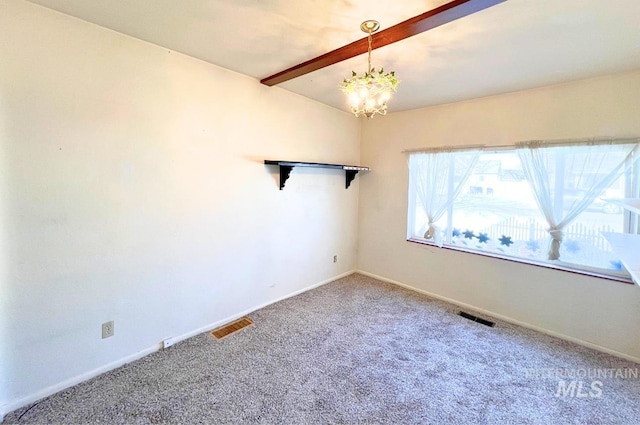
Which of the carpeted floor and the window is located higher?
the window

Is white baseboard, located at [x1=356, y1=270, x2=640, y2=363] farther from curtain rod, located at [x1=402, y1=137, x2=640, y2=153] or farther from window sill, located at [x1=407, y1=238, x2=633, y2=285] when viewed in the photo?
curtain rod, located at [x1=402, y1=137, x2=640, y2=153]

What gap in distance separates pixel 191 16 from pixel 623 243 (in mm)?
Result: 3342

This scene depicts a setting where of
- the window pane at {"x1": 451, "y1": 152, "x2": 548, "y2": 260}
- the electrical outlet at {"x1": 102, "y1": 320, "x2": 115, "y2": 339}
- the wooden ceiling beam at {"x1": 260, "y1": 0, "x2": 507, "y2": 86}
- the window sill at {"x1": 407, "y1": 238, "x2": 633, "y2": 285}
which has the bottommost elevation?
the electrical outlet at {"x1": 102, "y1": 320, "x2": 115, "y2": 339}

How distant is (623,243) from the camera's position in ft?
6.17

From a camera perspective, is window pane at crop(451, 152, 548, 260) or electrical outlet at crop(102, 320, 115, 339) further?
window pane at crop(451, 152, 548, 260)

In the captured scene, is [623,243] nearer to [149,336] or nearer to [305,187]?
[305,187]

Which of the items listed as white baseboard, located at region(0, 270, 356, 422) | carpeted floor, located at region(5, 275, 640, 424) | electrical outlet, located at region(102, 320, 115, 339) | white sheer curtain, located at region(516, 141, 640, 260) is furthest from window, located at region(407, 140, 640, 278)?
electrical outlet, located at region(102, 320, 115, 339)

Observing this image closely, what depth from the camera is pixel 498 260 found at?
3.09 m

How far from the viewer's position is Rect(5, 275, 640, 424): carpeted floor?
1725 mm

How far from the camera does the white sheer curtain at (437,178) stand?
3.37 meters

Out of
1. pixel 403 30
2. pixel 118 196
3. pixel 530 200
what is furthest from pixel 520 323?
pixel 118 196

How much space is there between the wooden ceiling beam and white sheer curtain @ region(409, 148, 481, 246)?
1.94 meters

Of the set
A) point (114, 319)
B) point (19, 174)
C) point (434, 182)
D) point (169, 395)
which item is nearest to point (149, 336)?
point (114, 319)

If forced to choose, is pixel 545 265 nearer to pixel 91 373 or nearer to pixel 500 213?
pixel 500 213
